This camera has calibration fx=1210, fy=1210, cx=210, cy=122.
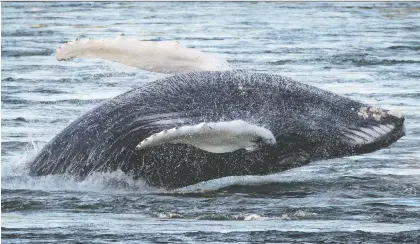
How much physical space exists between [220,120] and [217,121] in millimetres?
39

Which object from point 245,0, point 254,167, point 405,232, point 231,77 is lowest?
point 405,232

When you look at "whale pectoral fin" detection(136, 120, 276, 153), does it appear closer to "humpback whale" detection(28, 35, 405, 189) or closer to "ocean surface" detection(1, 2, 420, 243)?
"humpback whale" detection(28, 35, 405, 189)

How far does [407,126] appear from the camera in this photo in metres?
10.6

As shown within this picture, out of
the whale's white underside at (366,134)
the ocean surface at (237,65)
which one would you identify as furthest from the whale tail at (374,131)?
the ocean surface at (237,65)

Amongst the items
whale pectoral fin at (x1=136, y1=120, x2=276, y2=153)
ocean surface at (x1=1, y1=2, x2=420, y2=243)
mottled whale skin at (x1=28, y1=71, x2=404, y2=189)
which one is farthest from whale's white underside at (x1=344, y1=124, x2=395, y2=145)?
whale pectoral fin at (x1=136, y1=120, x2=276, y2=153)

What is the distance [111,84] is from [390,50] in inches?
122

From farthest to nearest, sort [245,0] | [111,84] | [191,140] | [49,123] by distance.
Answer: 1. [245,0]
2. [111,84]
3. [49,123]
4. [191,140]

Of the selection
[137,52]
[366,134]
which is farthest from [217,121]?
[137,52]

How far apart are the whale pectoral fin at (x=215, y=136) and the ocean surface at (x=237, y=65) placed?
559 millimetres

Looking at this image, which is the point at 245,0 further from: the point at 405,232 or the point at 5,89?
the point at 405,232

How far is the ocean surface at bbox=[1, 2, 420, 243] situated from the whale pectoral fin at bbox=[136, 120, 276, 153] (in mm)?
559

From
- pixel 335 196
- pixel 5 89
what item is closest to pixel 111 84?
pixel 5 89

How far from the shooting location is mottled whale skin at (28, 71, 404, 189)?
877cm

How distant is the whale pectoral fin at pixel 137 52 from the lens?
951cm
